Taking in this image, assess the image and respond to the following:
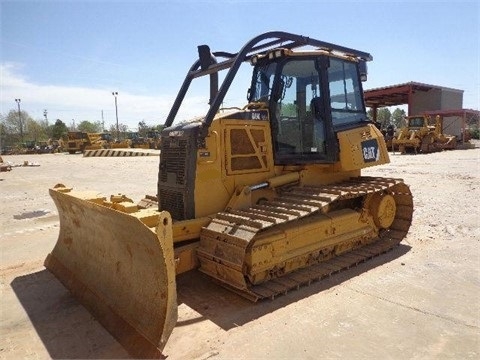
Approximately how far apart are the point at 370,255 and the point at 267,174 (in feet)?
6.14

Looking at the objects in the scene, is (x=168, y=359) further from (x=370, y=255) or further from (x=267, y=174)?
(x=370, y=255)

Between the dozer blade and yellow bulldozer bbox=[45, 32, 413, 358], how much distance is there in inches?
0.5

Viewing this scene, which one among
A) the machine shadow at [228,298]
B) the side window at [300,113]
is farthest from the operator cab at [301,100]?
the machine shadow at [228,298]

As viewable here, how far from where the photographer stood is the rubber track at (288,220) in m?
4.06

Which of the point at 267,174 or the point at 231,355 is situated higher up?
the point at 267,174

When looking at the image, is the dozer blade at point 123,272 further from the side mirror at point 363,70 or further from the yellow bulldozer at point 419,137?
the yellow bulldozer at point 419,137

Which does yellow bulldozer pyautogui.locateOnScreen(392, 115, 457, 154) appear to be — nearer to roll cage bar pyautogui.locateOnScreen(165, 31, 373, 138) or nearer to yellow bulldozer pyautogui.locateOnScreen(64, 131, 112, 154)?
roll cage bar pyautogui.locateOnScreen(165, 31, 373, 138)

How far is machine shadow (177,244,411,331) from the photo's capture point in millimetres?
3794

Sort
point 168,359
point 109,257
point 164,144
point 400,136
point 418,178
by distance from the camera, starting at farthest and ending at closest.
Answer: point 400,136, point 418,178, point 164,144, point 109,257, point 168,359

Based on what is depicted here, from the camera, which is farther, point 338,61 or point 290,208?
point 338,61

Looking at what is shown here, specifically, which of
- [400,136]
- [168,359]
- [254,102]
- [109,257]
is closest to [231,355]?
[168,359]

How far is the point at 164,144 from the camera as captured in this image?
201 inches

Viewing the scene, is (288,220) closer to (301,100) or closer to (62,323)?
(301,100)

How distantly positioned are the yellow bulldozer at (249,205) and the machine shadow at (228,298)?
4.0 inches
